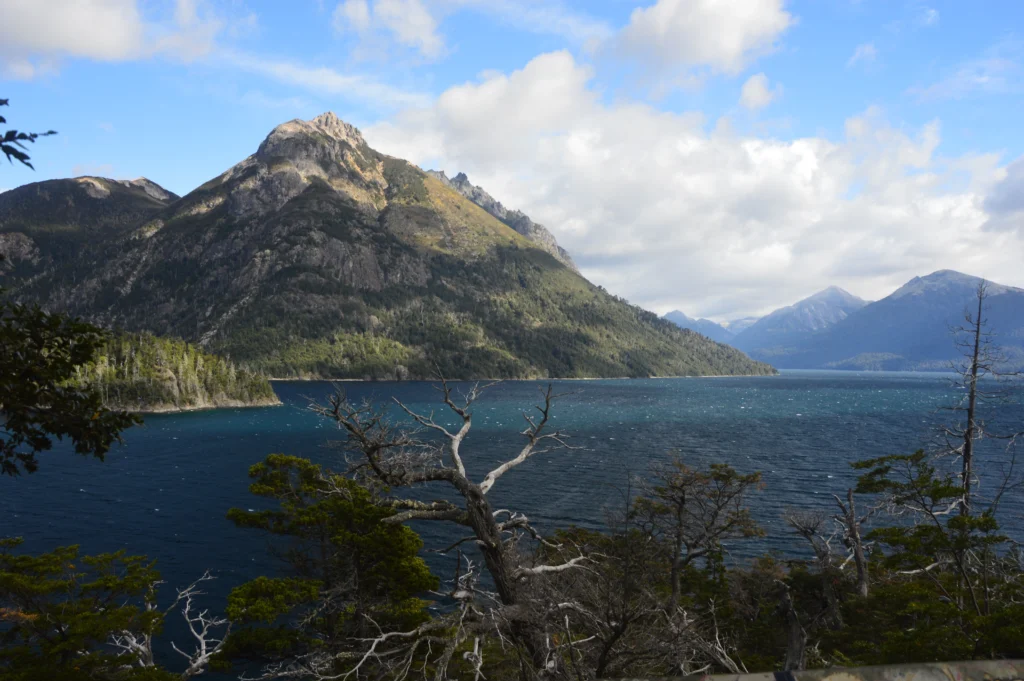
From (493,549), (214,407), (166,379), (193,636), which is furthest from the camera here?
(214,407)

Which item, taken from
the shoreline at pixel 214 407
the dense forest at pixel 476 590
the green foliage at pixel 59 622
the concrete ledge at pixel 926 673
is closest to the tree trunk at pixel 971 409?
the dense forest at pixel 476 590

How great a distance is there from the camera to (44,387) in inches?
336

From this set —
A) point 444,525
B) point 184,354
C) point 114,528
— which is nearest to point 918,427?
point 444,525

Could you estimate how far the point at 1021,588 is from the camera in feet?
68.8

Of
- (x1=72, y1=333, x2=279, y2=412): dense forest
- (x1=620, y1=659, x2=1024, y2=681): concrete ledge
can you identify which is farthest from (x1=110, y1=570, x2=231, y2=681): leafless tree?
(x1=72, y1=333, x2=279, y2=412): dense forest

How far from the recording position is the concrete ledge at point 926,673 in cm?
493

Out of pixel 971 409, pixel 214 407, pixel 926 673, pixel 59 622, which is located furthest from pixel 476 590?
pixel 214 407

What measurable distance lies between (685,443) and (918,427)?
57439 mm

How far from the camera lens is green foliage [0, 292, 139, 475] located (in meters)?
7.82

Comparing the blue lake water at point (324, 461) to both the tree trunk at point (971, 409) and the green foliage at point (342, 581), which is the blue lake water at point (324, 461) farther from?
the green foliage at point (342, 581)

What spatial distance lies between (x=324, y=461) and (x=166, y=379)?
100m

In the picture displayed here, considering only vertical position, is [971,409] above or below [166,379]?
above

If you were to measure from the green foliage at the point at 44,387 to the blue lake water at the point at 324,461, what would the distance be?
1701 cm

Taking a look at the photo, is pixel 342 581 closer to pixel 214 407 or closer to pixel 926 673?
pixel 926 673
